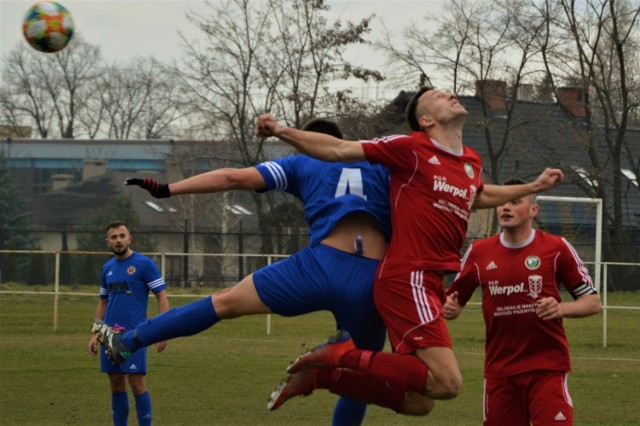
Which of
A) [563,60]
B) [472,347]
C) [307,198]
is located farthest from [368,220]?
[563,60]

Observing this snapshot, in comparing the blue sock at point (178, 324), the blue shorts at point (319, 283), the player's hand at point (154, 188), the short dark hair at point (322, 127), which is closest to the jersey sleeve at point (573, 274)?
the blue shorts at point (319, 283)

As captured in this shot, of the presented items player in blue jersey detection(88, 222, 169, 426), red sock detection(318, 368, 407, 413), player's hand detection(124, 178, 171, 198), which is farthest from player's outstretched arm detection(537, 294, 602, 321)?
player in blue jersey detection(88, 222, 169, 426)

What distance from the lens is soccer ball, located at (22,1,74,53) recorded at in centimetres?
946

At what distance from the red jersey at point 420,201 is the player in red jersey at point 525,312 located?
0.81 meters

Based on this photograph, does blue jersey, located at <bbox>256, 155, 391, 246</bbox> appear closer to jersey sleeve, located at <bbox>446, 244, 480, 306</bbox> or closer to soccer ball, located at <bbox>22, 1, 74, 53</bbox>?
jersey sleeve, located at <bbox>446, 244, 480, 306</bbox>

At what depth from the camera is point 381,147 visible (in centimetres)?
676

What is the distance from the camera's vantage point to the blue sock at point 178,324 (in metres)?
6.89

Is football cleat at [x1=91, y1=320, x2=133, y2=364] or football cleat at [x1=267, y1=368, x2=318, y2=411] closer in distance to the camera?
football cleat at [x1=267, y1=368, x2=318, y2=411]

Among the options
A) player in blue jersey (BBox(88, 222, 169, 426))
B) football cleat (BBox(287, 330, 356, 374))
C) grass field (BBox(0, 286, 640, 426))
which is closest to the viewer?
football cleat (BBox(287, 330, 356, 374))

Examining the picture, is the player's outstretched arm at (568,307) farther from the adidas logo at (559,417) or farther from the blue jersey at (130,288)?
the blue jersey at (130,288)

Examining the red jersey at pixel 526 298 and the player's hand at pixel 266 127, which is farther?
the red jersey at pixel 526 298

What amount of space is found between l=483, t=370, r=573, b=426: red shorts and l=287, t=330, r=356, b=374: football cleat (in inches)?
46.2

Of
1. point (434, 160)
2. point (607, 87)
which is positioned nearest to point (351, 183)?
point (434, 160)

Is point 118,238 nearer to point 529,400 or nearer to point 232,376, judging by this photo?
point 529,400
